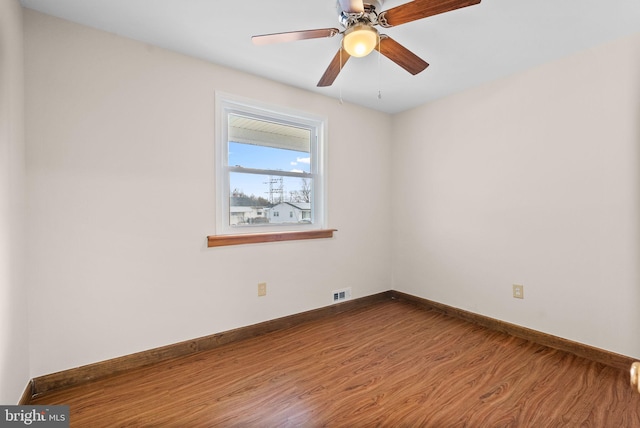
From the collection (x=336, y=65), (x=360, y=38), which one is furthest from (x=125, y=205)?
(x=360, y=38)

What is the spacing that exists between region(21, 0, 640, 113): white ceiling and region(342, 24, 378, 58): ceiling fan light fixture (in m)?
0.33

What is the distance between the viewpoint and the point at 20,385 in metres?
1.63

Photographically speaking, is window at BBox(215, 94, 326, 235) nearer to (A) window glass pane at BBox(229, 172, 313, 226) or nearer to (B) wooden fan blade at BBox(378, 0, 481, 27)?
(A) window glass pane at BBox(229, 172, 313, 226)

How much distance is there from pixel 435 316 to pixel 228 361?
2128 mm

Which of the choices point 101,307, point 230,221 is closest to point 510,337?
point 230,221

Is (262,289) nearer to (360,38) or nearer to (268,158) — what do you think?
(268,158)

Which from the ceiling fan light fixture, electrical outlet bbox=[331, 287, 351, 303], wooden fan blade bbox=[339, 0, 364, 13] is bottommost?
electrical outlet bbox=[331, 287, 351, 303]

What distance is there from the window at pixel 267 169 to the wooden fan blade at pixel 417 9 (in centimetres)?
149

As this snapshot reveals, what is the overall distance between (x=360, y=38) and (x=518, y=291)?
2.50 meters

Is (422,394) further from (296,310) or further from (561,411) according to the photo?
(296,310)

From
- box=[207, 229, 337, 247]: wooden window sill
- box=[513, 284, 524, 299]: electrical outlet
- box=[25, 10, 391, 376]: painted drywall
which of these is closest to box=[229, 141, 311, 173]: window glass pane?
box=[25, 10, 391, 376]: painted drywall

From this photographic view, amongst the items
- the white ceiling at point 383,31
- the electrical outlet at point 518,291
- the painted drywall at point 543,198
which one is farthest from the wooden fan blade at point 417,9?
the electrical outlet at point 518,291

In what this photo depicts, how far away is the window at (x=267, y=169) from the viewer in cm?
257

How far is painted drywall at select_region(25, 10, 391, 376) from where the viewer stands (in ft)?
6.04
